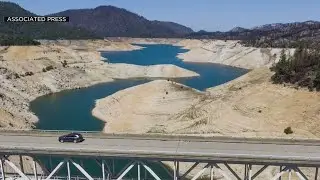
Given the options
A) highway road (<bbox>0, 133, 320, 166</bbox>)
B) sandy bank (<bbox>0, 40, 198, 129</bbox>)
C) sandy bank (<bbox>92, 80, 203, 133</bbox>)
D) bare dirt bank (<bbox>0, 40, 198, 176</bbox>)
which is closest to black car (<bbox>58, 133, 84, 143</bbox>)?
highway road (<bbox>0, 133, 320, 166</bbox>)

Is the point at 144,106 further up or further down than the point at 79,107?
further up

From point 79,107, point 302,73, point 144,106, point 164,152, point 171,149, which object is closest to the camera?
point 164,152

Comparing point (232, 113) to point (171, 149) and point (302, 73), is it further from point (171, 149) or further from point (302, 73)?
point (171, 149)

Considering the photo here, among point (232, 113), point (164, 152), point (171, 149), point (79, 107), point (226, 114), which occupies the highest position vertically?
point (164, 152)

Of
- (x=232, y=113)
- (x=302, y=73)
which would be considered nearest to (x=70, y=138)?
(x=232, y=113)

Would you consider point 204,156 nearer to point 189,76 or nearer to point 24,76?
point 24,76

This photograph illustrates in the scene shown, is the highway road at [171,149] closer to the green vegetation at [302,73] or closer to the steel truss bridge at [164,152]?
the steel truss bridge at [164,152]

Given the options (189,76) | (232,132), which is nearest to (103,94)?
(189,76)
